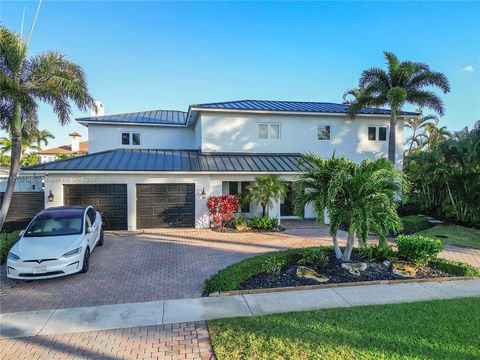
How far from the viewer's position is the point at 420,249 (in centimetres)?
817

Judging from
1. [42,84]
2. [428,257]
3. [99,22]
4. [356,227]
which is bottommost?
[428,257]

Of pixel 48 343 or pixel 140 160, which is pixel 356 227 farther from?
pixel 140 160

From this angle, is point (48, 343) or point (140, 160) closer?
point (48, 343)

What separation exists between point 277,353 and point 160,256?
637 centimetres

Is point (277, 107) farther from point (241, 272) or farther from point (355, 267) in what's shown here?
point (241, 272)

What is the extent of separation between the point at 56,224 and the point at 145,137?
11755 mm

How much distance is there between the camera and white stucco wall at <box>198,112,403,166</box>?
17.1 metres

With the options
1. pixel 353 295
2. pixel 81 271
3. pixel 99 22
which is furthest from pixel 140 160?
pixel 353 295

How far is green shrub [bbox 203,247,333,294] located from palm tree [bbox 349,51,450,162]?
11760 mm

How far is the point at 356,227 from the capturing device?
7.65 meters

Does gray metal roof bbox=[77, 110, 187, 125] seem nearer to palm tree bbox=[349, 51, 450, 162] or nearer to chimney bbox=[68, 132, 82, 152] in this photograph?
palm tree bbox=[349, 51, 450, 162]

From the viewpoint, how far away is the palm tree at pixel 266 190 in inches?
557

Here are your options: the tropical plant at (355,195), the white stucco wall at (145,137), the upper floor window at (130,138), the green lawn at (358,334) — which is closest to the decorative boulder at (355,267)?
the tropical plant at (355,195)

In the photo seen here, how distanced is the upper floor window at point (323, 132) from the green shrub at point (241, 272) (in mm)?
10902
